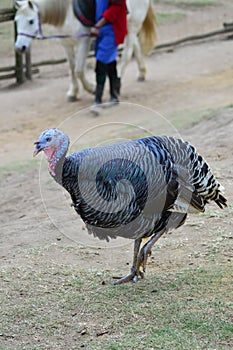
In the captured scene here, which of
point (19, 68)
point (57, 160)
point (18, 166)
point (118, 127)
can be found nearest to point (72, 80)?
point (19, 68)

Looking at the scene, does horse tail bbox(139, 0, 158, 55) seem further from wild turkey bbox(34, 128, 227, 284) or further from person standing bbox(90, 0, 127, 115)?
wild turkey bbox(34, 128, 227, 284)

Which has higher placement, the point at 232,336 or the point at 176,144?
the point at 176,144

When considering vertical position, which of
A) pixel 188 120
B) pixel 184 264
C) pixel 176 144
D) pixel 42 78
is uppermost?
pixel 176 144

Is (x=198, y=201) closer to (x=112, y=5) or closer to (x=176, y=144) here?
(x=176, y=144)

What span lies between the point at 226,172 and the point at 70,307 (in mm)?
2532

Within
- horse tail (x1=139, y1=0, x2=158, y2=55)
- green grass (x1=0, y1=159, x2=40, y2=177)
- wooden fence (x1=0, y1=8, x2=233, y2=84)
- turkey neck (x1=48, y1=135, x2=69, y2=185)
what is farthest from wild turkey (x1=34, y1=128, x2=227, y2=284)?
wooden fence (x1=0, y1=8, x2=233, y2=84)

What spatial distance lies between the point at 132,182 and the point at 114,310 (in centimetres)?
74

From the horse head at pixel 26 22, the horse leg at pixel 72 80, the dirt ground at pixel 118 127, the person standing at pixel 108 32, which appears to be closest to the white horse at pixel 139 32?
the dirt ground at pixel 118 127

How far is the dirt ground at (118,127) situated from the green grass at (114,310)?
32cm

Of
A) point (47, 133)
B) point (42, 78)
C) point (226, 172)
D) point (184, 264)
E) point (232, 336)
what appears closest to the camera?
point (232, 336)

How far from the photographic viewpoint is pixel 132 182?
3.93 m

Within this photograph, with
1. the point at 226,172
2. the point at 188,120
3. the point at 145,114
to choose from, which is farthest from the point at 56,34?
the point at 226,172

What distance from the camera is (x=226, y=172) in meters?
6.07

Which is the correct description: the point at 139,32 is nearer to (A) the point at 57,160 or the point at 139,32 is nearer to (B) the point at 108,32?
(B) the point at 108,32
